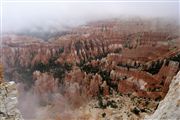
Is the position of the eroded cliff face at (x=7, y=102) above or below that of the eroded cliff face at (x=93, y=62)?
above

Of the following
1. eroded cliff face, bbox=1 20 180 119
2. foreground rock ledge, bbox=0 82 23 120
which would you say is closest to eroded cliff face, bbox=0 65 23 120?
foreground rock ledge, bbox=0 82 23 120

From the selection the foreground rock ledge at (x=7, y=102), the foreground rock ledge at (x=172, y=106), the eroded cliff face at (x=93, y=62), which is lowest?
the eroded cliff face at (x=93, y=62)

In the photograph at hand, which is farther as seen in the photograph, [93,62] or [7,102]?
[93,62]

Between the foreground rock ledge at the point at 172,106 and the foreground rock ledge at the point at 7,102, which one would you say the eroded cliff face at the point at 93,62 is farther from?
the foreground rock ledge at the point at 172,106

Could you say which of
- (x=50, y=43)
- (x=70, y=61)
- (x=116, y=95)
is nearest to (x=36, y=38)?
(x=50, y=43)

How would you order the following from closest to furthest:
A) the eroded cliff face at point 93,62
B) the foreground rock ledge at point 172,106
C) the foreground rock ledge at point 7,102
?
the foreground rock ledge at point 172,106 < the foreground rock ledge at point 7,102 < the eroded cliff face at point 93,62

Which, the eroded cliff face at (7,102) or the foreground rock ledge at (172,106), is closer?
the foreground rock ledge at (172,106)

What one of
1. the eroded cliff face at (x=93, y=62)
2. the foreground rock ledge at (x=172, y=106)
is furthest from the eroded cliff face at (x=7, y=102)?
the eroded cliff face at (x=93, y=62)

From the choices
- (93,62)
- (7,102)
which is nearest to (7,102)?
(7,102)

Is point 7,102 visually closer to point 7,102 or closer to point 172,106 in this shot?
point 7,102
